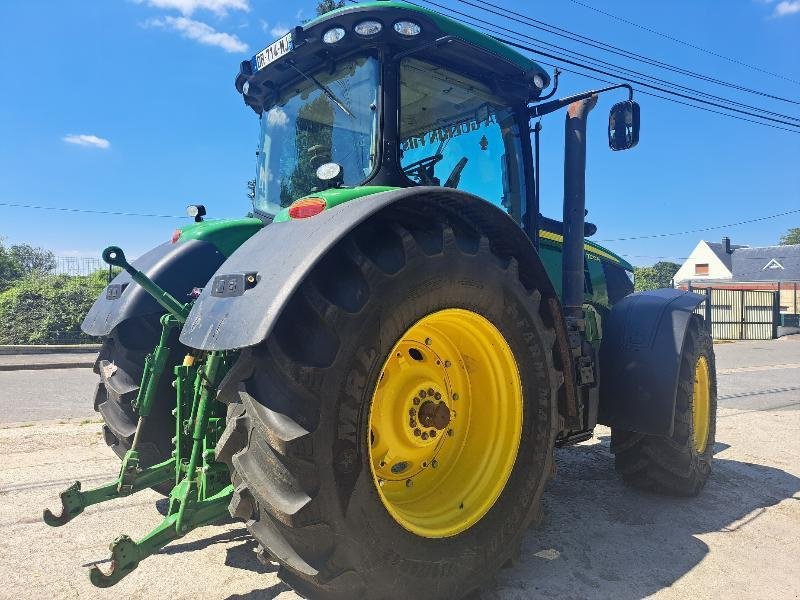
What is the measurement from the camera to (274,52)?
3.04 metres

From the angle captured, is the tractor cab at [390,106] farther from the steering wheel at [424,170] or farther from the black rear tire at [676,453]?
the black rear tire at [676,453]

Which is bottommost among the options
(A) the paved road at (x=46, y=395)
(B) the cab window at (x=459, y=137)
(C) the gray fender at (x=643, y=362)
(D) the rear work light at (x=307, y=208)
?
(A) the paved road at (x=46, y=395)

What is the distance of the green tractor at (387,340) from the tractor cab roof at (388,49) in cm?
1

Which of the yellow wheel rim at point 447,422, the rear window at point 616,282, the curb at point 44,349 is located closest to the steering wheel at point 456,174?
the yellow wheel rim at point 447,422

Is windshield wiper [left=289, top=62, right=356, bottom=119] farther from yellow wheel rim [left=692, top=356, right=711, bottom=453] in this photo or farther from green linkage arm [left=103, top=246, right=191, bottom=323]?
yellow wheel rim [left=692, top=356, right=711, bottom=453]

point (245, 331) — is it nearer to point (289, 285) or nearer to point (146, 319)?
point (289, 285)

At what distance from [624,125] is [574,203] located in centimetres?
52

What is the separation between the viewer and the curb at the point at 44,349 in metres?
13.7

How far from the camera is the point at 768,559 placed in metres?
2.71

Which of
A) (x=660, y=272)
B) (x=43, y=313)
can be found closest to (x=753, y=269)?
(x=660, y=272)

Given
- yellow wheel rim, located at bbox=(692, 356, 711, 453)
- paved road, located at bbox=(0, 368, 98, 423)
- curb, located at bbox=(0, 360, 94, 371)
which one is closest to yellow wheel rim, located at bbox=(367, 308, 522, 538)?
yellow wheel rim, located at bbox=(692, 356, 711, 453)

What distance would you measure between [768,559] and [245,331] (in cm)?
267

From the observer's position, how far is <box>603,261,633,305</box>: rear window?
4.86 meters

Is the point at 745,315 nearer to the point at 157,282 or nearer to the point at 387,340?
the point at 157,282
